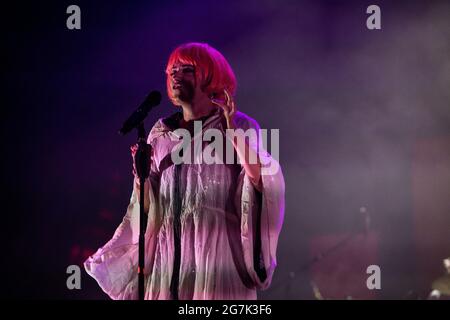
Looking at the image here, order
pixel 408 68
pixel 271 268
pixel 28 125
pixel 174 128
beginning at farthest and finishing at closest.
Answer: pixel 28 125 → pixel 408 68 → pixel 174 128 → pixel 271 268

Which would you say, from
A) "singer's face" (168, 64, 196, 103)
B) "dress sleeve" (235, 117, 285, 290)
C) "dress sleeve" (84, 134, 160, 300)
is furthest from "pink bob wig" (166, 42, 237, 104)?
"dress sleeve" (84, 134, 160, 300)

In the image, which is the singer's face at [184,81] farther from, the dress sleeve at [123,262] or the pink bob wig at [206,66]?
the dress sleeve at [123,262]

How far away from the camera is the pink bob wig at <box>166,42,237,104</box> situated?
285cm

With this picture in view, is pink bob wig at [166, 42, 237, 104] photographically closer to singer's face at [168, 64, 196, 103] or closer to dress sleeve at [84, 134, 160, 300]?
singer's face at [168, 64, 196, 103]

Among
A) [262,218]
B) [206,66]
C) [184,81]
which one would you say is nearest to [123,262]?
[262,218]

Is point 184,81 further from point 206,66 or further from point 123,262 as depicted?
point 123,262

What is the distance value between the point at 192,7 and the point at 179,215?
1.52 metres

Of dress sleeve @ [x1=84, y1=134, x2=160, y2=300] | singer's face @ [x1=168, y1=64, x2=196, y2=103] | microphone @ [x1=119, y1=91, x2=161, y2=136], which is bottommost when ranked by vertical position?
dress sleeve @ [x1=84, y1=134, x2=160, y2=300]

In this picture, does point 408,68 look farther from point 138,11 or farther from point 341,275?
point 138,11

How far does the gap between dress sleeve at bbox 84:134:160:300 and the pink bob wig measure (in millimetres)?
491

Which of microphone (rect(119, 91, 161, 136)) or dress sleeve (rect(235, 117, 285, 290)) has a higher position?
microphone (rect(119, 91, 161, 136))

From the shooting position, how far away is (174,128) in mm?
2918

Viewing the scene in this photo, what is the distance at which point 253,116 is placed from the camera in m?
3.66
